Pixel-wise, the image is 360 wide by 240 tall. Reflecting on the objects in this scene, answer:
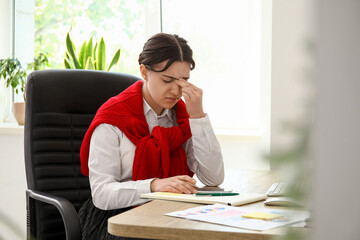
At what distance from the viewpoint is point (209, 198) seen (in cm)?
132

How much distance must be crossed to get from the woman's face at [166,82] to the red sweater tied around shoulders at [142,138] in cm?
7

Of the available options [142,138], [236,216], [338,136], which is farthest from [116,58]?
[338,136]

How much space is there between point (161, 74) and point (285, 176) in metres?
1.45

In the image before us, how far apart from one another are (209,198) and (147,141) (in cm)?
41

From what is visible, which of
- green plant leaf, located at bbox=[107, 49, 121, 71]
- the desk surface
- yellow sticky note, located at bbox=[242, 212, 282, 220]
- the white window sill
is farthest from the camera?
the white window sill

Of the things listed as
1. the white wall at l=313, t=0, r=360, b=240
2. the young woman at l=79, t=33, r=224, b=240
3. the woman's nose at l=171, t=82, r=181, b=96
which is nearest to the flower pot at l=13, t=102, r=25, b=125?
the young woman at l=79, t=33, r=224, b=240

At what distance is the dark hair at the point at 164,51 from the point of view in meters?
1.69

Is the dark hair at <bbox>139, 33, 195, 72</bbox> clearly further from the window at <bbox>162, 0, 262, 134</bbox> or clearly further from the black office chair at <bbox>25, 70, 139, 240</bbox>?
the window at <bbox>162, 0, 262, 134</bbox>

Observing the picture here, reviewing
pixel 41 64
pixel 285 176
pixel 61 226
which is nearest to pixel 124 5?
pixel 41 64

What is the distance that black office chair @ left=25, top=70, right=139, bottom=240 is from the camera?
169cm

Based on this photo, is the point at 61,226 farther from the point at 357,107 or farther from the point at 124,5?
the point at 124,5

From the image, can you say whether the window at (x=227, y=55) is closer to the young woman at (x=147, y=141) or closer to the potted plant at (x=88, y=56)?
the potted plant at (x=88, y=56)

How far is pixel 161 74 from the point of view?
5.54ft

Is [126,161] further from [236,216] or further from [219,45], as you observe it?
[219,45]
